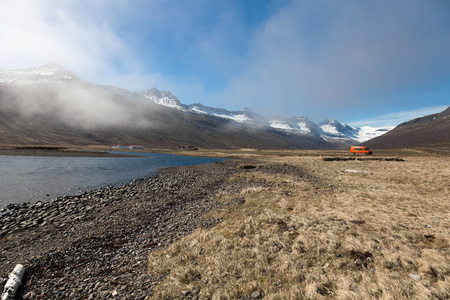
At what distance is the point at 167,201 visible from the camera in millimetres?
21344

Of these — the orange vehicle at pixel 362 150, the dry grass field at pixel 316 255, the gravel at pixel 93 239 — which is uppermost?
the orange vehicle at pixel 362 150

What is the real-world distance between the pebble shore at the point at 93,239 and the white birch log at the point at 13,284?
0.28 meters

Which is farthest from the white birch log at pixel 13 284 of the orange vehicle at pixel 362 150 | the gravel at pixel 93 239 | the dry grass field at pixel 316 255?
the orange vehicle at pixel 362 150

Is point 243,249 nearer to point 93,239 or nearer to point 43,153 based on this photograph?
point 93,239

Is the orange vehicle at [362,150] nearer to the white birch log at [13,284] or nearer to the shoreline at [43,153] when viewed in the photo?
the white birch log at [13,284]

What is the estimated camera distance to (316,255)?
28.9 feet

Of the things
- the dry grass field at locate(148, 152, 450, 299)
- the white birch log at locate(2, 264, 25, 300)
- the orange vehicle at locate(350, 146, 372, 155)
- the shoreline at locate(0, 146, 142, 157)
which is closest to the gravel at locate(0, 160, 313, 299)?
the white birch log at locate(2, 264, 25, 300)

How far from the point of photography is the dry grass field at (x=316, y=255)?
265 inches

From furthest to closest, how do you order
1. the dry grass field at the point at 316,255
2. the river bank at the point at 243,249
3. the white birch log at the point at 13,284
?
the white birch log at the point at 13,284
the river bank at the point at 243,249
the dry grass field at the point at 316,255

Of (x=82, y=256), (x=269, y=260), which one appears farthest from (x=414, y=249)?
(x=82, y=256)

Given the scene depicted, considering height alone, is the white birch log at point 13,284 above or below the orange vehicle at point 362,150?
below

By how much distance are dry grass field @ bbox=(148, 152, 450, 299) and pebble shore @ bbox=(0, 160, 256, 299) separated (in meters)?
1.44

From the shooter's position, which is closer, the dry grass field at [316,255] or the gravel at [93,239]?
the dry grass field at [316,255]

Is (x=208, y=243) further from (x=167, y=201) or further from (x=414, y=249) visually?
(x=167, y=201)
